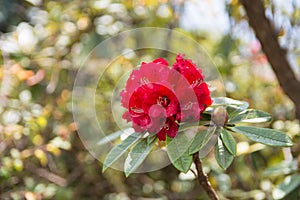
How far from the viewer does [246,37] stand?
2326 mm

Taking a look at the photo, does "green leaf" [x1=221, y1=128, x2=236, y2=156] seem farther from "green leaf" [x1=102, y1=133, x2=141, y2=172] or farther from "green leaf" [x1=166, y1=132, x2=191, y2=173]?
"green leaf" [x1=102, y1=133, x2=141, y2=172]

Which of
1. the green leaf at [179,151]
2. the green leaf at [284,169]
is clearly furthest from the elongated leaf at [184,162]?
the green leaf at [284,169]

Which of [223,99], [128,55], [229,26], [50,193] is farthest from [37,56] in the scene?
[223,99]

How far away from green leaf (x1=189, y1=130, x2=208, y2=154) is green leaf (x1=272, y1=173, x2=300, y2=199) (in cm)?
61

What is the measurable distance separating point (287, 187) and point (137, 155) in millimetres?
699

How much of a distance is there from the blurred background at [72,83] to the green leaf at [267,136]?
0.91m

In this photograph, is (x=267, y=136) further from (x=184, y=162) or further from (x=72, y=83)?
(x=72, y=83)

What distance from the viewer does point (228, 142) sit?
101cm

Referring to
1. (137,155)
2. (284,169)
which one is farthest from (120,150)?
(284,169)

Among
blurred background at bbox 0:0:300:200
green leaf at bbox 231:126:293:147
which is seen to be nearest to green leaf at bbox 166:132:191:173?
green leaf at bbox 231:126:293:147

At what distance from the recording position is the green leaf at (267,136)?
102cm

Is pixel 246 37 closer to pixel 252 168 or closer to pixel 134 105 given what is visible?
pixel 252 168

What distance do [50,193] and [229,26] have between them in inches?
40.8

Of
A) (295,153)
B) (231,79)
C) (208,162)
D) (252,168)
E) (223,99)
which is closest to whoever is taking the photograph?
(223,99)
